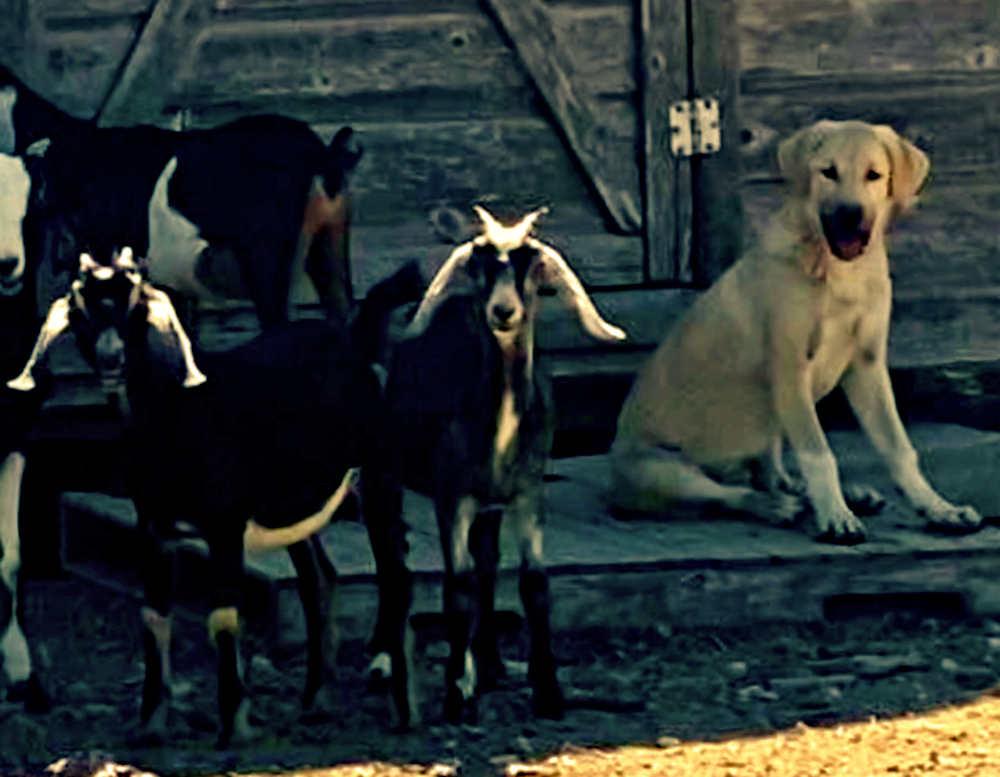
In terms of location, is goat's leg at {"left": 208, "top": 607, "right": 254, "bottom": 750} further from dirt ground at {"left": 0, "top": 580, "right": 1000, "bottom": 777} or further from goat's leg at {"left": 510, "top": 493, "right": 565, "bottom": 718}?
goat's leg at {"left": 510, "top": 493, "right": 565, "bottom": 718}

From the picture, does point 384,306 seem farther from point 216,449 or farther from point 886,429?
point 886,429

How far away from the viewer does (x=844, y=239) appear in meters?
7.50

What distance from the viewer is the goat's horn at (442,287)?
6078 millimetres

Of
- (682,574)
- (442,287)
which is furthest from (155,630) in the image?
(682,574)

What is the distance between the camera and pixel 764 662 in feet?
22.5

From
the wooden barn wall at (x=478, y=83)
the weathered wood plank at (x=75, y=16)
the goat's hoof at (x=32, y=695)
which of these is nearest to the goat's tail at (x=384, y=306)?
the goat's hoof at (x=32, y=695)

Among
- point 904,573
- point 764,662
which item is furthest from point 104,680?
point 904,573

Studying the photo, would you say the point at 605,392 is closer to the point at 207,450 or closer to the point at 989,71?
the point at 989,71

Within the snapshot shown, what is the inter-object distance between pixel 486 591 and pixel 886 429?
2.08 meters

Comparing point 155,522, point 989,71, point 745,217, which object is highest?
point 989,71

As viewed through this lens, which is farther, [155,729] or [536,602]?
[536,602]

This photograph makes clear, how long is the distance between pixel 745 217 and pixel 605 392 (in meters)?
0.95

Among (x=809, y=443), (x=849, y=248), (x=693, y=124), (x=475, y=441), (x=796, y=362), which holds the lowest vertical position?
(x=809, y=443)

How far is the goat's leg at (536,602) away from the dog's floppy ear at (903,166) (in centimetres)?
217
